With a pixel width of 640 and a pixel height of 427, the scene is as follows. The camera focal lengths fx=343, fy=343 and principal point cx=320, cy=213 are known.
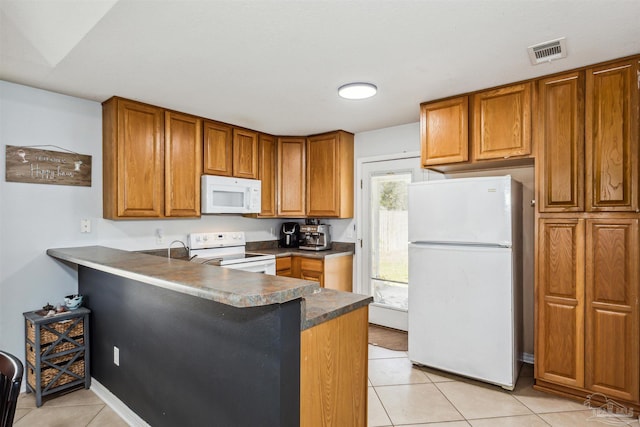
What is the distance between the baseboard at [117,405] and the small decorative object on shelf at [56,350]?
125mm

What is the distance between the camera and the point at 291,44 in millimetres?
1996

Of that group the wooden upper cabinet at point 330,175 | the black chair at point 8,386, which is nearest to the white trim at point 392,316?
the wooden upper cabinet at point 330,175

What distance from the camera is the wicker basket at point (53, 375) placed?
241 centimetres

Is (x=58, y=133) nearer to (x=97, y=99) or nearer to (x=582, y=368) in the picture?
(x=97, y=99)

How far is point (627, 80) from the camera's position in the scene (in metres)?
2.21

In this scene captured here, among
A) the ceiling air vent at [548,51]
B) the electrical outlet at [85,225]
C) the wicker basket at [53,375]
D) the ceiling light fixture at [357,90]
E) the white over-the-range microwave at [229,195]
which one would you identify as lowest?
the wicker basket at [53,375]

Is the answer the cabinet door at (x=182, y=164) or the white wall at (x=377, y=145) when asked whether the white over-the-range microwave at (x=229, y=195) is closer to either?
the cabinet door at (x=182, y=164)

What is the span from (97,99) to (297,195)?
227 centimetres

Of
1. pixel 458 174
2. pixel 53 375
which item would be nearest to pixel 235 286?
pixel 53 375

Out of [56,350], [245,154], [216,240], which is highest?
[245,154]

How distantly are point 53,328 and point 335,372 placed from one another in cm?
217

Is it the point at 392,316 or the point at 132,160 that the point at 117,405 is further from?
the point at 392,316

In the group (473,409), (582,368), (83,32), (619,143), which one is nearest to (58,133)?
(83,32)

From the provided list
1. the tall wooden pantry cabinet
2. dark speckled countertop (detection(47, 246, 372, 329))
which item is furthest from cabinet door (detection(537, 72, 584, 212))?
dark speckled countertop (detection(47, 246, 372, 329))
